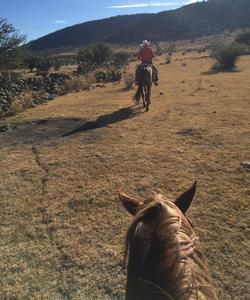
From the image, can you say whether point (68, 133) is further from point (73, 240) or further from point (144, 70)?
point (73, 240)

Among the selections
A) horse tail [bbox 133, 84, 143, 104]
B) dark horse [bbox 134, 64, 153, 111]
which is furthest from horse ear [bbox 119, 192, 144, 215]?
horse tail [bbox 133, 84, 143, 104]

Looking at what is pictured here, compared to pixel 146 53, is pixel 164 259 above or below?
below

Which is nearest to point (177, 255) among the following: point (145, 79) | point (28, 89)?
point (145, 79)

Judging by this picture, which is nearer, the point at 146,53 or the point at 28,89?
the point at 146,53

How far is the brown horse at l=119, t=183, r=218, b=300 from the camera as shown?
1692 mm

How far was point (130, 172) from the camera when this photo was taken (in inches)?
275

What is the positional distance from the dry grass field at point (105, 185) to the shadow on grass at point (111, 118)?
0.03 meters

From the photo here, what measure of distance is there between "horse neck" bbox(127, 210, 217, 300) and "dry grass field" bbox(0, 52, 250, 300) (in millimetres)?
2202

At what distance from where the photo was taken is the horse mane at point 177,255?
1670 millimetres

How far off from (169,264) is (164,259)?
40mm

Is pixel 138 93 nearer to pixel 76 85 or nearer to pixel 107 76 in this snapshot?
pixel 76 85

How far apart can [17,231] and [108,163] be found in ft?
8.67

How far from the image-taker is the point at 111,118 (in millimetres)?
10977

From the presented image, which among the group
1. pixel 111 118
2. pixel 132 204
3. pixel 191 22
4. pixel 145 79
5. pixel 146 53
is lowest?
pixel 111 118
